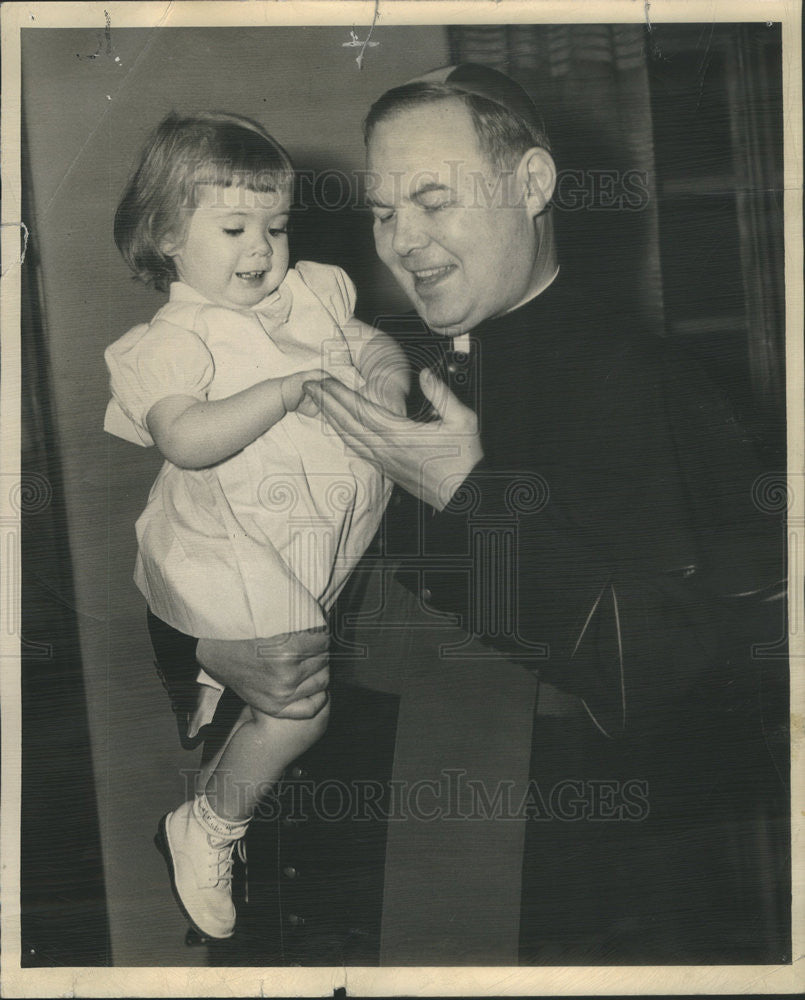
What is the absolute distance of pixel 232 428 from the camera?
2043mm

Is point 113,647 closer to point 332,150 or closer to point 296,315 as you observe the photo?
point 296,315

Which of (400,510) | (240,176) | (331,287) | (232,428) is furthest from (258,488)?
(240,176)

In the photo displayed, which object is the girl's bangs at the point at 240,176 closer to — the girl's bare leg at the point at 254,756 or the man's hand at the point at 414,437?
the man's hand at the point at 414,437

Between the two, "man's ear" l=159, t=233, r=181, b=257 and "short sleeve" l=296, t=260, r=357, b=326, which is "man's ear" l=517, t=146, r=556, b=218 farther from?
"man's ear" l=159, t=233, r=181, b=257

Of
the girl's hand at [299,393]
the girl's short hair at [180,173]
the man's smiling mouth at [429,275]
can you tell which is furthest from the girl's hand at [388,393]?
the girl's short hair at [180,173]

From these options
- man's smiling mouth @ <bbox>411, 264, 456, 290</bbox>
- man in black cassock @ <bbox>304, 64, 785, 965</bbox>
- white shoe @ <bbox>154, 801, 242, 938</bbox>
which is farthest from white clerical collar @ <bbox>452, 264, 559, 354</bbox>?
white shoe @ <bbox>154, 801, 242, 938</bbox>

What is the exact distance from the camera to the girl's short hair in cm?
207

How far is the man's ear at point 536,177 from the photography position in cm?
209

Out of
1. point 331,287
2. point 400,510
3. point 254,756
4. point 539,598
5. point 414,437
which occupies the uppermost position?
point 331,287

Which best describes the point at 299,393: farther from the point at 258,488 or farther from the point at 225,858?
the point at 225,858

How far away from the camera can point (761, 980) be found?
2.10 metres

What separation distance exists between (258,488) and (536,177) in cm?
97

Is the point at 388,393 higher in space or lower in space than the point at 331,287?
lower

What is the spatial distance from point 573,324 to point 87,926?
5.92ft
